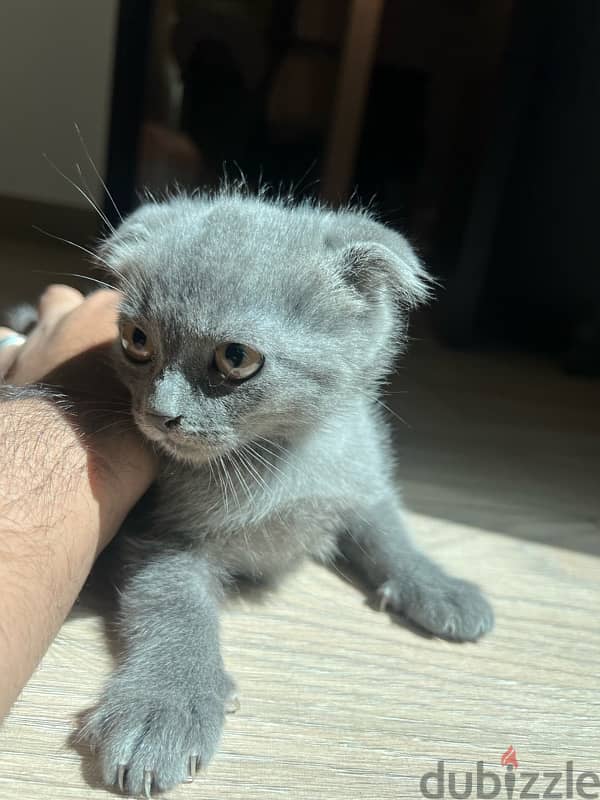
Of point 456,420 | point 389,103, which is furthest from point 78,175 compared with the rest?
point 456,420

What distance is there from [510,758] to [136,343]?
507mm

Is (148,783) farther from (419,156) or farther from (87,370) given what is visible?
(419,156)

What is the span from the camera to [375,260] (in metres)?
0.70

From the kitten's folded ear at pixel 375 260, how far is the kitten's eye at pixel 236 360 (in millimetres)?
131

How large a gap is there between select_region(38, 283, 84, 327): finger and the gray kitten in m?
0.30

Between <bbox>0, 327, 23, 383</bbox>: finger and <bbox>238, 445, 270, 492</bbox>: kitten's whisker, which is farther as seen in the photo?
<bbox>0, 327, 23, 383</bbox>: finger

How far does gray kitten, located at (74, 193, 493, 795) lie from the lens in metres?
0.65

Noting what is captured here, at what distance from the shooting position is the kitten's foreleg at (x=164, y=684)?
585mm

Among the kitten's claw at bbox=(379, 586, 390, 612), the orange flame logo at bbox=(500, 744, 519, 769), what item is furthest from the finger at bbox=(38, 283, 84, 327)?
the orange flame logo at bbox=(500, 744, 519, 769)

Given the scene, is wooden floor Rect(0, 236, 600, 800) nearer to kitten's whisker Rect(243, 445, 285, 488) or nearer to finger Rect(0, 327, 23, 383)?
kitten's whisker Rect(243, 445, 285, 488)

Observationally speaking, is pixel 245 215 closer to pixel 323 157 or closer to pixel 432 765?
pixel 432 765

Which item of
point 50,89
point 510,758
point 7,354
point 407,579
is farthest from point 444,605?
point 50,89

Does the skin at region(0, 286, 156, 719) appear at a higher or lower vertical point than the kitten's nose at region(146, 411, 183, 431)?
lower

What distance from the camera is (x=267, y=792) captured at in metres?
0.59
